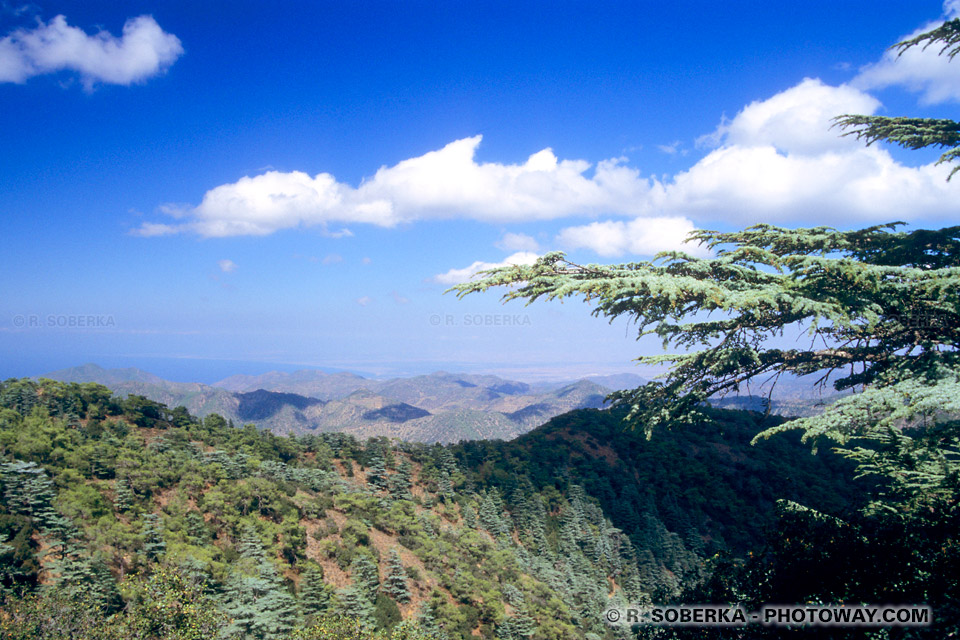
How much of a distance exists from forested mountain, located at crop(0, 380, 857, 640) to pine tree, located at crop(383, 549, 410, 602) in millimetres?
113

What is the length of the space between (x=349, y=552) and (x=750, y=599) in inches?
826

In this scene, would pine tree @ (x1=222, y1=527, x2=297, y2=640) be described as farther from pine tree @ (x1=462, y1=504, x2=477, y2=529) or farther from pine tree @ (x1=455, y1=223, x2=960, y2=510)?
pine tree @ (x1=462, y1=504, x2=477, y2=529)

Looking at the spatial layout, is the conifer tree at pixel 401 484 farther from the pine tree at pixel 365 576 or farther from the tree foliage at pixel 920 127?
the tree foliage at pixel 920 127

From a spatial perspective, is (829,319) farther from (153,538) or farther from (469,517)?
(469,517)

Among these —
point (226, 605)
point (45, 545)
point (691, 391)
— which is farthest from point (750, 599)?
point (45, 545)

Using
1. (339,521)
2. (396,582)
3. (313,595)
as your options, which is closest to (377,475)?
(339,521)

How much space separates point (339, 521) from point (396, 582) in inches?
289

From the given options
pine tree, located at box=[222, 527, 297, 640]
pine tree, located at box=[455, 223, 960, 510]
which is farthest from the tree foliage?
pine tree, located at box=[222, 527, 297, 640]

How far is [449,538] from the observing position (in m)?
32.2

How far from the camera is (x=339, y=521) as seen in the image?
28.0 m

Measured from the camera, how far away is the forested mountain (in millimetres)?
14273

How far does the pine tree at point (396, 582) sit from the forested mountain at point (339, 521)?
0.11 meters

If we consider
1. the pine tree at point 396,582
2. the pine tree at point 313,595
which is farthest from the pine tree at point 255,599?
the pine tree at point 396,582

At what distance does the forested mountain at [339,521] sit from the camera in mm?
14273
